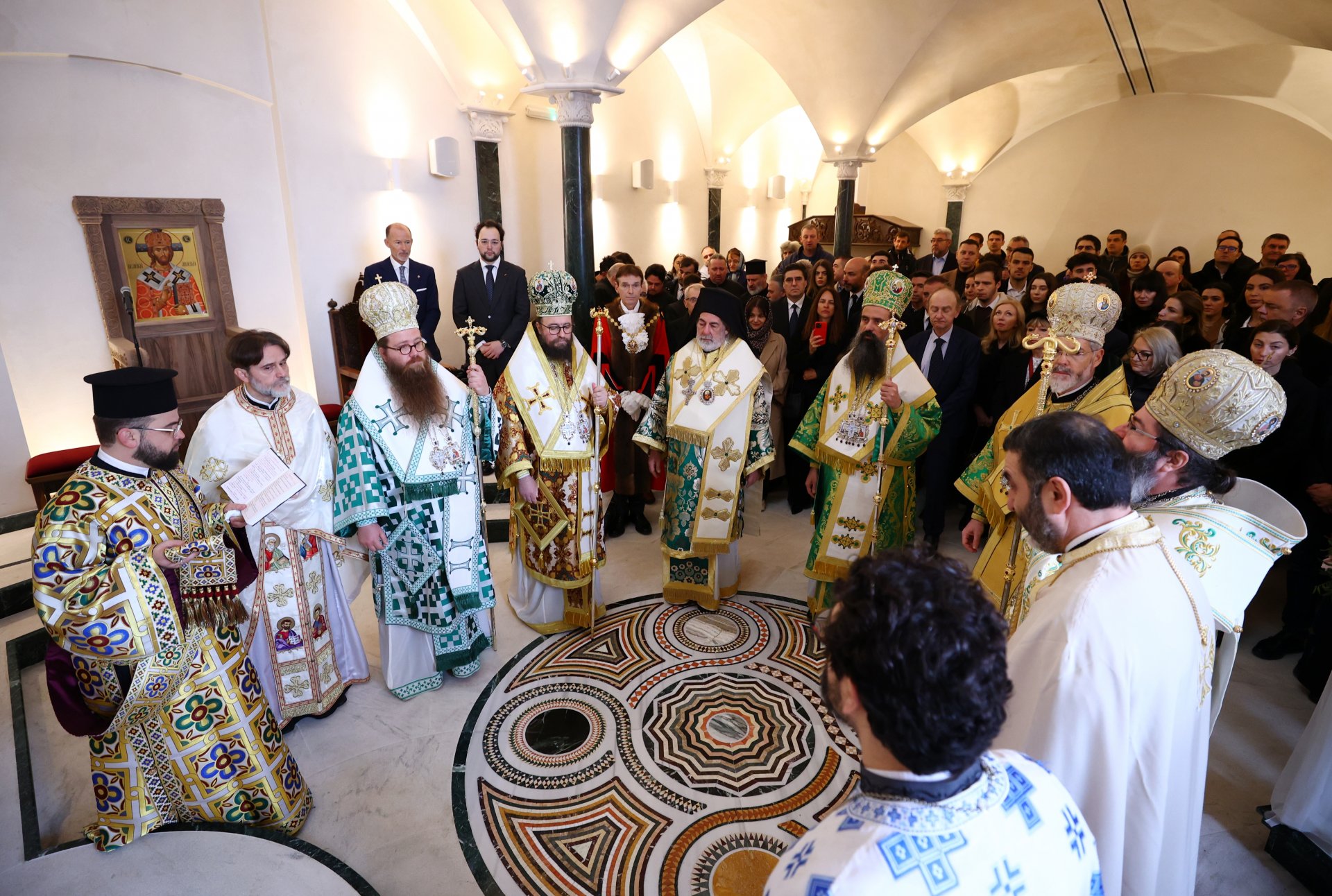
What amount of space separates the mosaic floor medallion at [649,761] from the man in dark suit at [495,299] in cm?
310

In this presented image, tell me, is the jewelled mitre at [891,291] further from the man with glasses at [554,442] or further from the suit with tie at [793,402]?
the suit with tie at [793,402]

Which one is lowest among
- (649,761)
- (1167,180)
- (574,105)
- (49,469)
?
(649,761)

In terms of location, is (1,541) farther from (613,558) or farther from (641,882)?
(641,882)

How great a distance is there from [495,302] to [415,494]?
3.41 metres

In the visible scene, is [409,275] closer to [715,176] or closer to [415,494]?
[415,494]

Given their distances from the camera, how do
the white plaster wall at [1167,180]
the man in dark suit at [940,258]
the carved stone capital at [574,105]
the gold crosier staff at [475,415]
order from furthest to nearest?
1. the white plaster wall at [1167,180]
2. the man in dark suit at [940,258]
3. the carved stone capital at [574,105]
4. the gold crosier staff at [475,415]

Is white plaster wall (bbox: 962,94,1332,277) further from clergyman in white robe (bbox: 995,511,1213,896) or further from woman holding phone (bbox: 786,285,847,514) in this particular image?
clergyman in white robe (bbox: 995,511,1213,896)

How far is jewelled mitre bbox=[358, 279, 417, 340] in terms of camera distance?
3188 millimetres

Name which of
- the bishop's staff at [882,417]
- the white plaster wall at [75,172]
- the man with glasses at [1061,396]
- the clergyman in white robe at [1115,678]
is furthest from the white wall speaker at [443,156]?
the clergyman in white robe at [1115,678]

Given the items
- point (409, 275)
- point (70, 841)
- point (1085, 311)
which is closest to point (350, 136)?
point (409, 275)

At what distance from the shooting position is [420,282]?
6469 millimetres

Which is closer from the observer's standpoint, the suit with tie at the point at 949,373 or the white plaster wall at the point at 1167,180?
the suit with tie at the point at 949,373

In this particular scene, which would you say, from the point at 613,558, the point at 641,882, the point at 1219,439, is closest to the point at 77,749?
the point at 641,882

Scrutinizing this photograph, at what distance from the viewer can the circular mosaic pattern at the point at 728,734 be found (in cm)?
311
